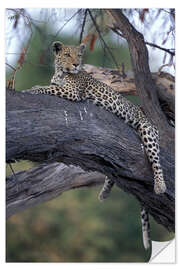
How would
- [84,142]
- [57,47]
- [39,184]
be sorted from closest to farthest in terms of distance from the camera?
[84,142], [57,47], [39,184]

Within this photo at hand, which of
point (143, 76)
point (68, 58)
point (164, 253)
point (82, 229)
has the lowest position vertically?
point (82, 229)

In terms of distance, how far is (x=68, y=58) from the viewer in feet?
13.9

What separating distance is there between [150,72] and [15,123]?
2169mm

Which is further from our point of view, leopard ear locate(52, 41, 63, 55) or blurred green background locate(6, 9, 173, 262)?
blurred green background locate(6, 9, 173, 262)

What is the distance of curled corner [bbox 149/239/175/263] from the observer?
3973mm

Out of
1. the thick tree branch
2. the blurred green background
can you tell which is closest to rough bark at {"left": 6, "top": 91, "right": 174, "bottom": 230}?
the blurred green background

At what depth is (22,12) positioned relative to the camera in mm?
4293

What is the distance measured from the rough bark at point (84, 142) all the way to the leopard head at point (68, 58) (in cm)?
50

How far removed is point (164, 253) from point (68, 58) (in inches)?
71.6

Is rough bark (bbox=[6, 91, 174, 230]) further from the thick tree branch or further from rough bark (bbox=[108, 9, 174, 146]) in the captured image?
the thick tree branch

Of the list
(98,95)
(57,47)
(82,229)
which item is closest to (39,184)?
(98,95)

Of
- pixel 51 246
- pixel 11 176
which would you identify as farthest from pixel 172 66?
pixel 51 246

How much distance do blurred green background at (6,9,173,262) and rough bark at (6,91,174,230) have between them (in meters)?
0.72

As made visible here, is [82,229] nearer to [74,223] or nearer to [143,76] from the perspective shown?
[74,223]
